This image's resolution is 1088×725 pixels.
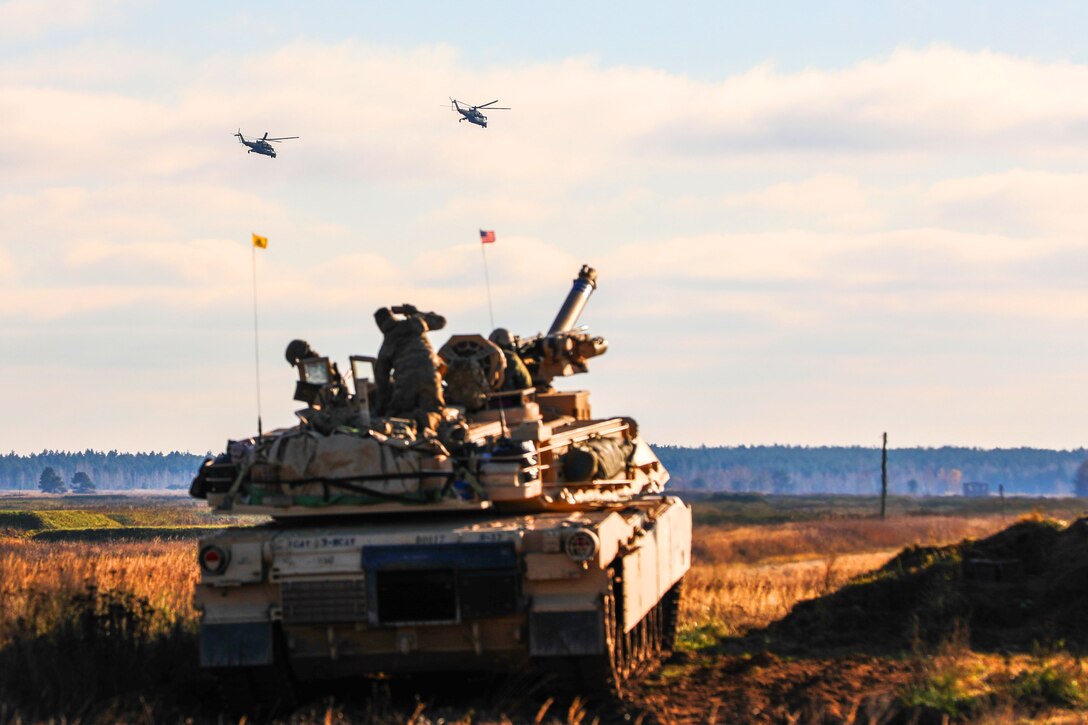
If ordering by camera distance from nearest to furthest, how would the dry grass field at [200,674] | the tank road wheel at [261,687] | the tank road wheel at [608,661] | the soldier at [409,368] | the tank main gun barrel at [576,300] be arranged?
the dry grass field at [200,674], the tank road wheel at [608,661], the tank road wheel at [261,687], the soldier at [409,368], the tank main gun barrel at [576,300]

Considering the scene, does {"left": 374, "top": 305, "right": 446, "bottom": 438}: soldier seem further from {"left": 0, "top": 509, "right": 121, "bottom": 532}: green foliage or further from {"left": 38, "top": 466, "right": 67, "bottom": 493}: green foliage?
{"left": 38, "top": 466, "right": 67, "bottom": 493}: green foliage

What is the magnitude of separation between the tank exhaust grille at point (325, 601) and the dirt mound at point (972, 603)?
20.1 ft

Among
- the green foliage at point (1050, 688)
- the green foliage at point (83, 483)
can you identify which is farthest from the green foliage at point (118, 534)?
the green foliage at point (83, 483)

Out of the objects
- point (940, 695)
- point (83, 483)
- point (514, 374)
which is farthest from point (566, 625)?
point (83, 483)

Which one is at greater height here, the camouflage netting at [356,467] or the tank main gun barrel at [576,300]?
the tank main gun barrel at [576,300]

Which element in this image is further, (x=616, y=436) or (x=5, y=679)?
(x=616, y=436)

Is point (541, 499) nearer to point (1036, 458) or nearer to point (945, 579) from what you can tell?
point (945, 579)

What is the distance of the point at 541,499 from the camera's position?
17.5m

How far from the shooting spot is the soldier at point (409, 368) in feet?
59.7

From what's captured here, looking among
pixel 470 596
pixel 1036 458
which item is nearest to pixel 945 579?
pixel 470 596

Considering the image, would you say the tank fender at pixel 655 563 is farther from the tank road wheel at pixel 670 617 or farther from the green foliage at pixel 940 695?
the green foliage at pixel 940 695

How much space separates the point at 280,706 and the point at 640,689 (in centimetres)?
316

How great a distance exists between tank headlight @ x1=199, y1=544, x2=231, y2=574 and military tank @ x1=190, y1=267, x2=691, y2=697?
11mm

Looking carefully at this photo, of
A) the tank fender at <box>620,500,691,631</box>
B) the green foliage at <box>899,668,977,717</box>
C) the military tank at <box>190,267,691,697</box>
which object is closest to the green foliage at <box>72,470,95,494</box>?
the tank fender at <box>620,500,691,631</box>
